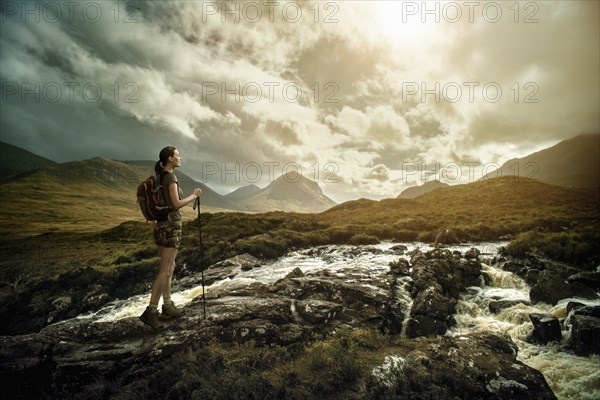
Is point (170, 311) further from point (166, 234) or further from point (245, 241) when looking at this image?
point (245, 241)

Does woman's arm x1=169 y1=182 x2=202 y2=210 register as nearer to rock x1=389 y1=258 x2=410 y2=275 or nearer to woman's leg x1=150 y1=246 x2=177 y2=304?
woman's leg x1=150 y1=246 x2=177 y2=304

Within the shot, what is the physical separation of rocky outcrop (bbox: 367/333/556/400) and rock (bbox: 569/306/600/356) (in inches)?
131

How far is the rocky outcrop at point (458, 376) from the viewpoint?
6.43 metres

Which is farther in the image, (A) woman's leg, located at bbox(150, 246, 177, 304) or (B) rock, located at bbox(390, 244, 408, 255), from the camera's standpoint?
(B) rock, located at bbox(390, 244, 408, 255)

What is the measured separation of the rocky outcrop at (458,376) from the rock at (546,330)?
359cm

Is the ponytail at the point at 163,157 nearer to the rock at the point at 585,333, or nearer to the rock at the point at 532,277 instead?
the rock at the point at 585,333

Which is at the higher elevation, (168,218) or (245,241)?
(168,218)

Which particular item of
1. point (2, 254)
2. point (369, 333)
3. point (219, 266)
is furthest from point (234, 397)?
point (2, 254)

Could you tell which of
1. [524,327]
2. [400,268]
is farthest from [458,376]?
[400,268]

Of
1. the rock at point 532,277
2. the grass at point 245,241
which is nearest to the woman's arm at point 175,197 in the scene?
the grass at point 245,241

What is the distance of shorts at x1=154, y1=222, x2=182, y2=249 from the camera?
21.1 feet

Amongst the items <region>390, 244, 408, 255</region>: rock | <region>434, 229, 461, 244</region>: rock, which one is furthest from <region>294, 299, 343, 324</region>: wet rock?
<region>434, 229, 461, 244</region>: rock

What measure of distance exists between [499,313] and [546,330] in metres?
3.19

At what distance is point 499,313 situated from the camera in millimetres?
13758
